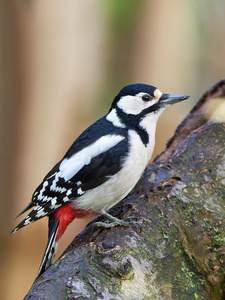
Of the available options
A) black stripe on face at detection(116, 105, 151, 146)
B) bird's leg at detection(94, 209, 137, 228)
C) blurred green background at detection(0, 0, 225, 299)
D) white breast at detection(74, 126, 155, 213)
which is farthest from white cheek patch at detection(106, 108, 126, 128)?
blurred green background at detection(0, 0, 225, 299)

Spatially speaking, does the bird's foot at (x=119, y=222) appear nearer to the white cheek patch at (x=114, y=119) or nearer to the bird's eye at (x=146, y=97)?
the white cheek patch at (x=114, y=119)

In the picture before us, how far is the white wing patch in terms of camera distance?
2.51 m

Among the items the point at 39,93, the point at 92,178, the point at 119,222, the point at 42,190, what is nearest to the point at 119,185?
the point at 92,178

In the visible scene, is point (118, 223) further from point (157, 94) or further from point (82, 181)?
point (157, 94)

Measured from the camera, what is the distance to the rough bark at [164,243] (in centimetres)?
178

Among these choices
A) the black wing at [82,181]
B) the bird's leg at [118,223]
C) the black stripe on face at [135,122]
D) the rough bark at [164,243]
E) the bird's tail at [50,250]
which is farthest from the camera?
the black stripe on face at [135,122]

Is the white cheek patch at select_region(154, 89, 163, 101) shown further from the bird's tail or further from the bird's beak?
the bird's tail

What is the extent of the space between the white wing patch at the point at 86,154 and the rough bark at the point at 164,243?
29 cm

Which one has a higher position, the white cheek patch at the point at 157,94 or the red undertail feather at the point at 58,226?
the white cheek patch at the point at 157,94

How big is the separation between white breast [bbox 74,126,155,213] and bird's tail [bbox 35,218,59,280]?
0.62 ft

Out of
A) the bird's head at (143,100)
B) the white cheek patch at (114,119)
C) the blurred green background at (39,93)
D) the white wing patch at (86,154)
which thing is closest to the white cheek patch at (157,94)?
the bird's head at (143,100)

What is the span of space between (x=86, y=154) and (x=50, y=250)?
55cm

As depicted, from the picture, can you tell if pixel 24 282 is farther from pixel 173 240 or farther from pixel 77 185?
pixel 173 240

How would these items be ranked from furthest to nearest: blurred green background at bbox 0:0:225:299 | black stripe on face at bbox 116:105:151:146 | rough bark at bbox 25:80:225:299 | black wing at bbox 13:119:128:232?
blurred green background at bbox 0:0:225:299 → black stripe on face at bbox 116:105:151:146 → black wing at bbox 13:119:128:232 → rough bark at bbox 25:80:225:299
